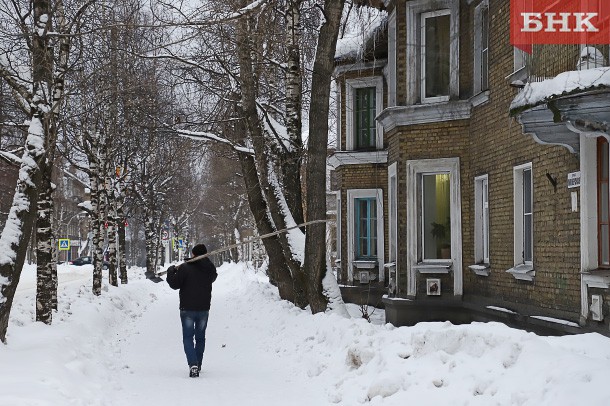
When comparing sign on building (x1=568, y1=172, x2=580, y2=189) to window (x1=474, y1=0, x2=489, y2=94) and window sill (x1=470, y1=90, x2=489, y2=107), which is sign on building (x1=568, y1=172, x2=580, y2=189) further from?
window (x1=474, y1=0, x2=489, y2=94)

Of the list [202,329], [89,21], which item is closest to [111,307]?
[89,21]

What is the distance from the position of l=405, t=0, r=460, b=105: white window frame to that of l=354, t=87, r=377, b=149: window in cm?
613

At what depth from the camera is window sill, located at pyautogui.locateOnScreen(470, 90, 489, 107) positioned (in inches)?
606

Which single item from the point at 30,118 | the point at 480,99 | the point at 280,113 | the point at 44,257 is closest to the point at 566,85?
the point at 480,99

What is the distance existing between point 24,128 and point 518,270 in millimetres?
9118

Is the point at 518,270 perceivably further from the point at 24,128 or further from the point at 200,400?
the point at 24,128

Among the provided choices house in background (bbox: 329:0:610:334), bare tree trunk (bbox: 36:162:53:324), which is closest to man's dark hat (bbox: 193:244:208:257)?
bare tree trunk (bbox: 36:162:53:324)

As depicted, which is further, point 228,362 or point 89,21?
point 89,21

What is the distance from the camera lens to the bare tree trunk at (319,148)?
51.1 ft

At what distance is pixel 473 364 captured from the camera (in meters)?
7.76

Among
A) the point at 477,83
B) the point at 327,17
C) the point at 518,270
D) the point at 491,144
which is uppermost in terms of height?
the point at 327,17

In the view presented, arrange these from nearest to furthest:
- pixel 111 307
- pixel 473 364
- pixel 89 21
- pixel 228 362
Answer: pixel 473 364 < pixel 228 362 < pixel 89 21 < pixel 111 307

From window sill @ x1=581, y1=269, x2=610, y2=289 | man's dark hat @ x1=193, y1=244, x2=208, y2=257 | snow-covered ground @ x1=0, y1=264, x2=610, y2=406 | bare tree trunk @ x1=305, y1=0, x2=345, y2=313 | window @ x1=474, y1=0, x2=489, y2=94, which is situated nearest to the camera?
snow-covered ground @ x1=0, y1=264, x2=610, y2=406

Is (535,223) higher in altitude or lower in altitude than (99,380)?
higher
